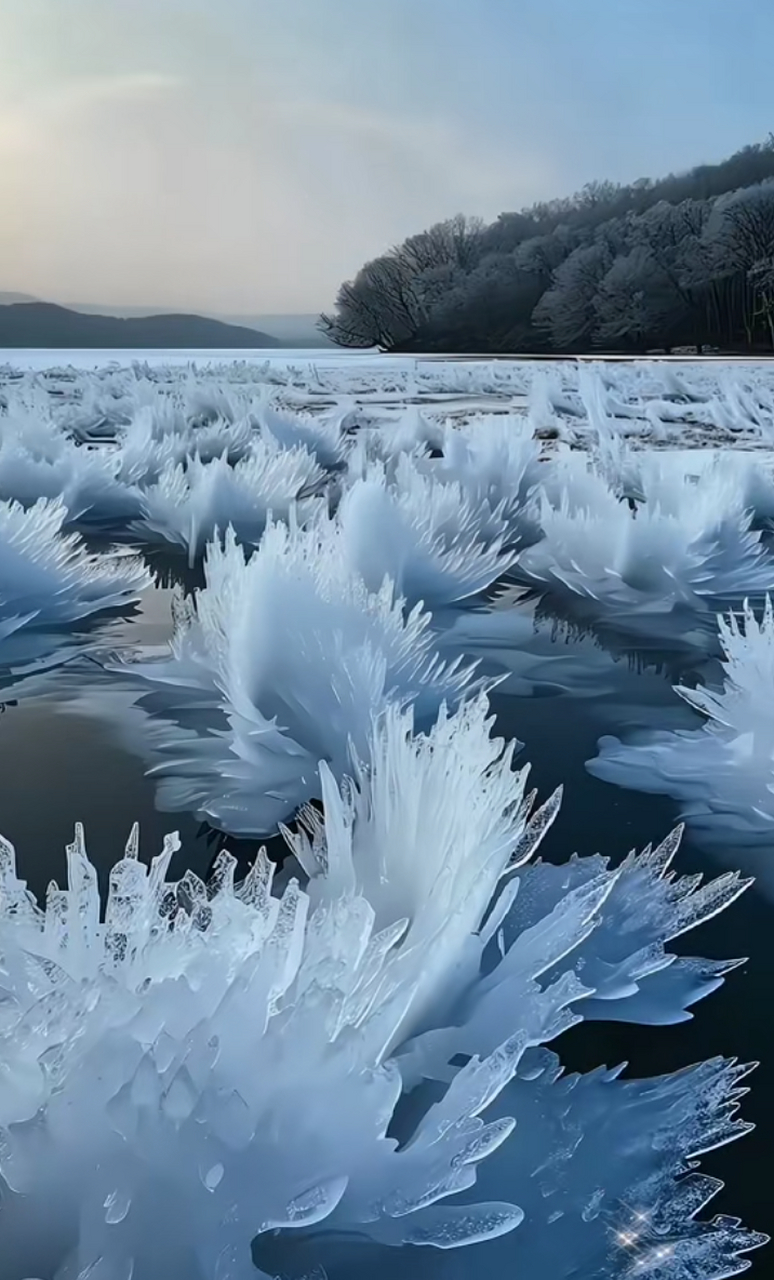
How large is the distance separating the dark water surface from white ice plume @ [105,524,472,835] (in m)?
0.03

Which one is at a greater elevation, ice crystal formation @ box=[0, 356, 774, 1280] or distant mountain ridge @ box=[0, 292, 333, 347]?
distant mountain ridge @ box=[0, 292, 333, 347]

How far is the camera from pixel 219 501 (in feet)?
3.58

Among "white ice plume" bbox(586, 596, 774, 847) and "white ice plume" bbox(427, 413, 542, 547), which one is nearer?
"white ice plume" bbox(586, 596, 774, 847)

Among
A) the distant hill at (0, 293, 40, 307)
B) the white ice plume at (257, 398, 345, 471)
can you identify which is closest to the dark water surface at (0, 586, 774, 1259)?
the white ice plume at (257, 398, 345, 471)

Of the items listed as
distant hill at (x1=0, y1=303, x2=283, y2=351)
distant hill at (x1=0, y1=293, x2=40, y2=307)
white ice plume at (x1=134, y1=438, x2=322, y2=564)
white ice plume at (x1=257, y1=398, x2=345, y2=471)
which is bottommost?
white ice plume at (x1=134, y1=438, x2=322, y2=564)

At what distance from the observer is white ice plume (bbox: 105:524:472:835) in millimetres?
495

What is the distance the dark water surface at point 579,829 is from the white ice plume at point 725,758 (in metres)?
0.02

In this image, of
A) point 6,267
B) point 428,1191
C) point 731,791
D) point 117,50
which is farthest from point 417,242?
point 428,1191

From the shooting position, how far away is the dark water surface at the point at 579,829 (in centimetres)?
30

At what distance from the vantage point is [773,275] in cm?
196

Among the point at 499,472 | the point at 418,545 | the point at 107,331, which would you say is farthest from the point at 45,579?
the point at 107,331

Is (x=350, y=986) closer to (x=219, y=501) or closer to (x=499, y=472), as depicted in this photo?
(x=219, y=501)

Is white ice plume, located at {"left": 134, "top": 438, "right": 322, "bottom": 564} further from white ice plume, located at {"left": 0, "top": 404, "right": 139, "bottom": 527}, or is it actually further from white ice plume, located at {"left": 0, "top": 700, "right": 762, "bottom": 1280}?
white ice plume, located at {"left": 0, "top": 700, "right": 762, "bottom": 1280}

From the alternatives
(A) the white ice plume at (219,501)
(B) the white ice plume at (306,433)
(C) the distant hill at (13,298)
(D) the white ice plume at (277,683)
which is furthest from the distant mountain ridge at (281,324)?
(D) the white ice plume at (277,683)
